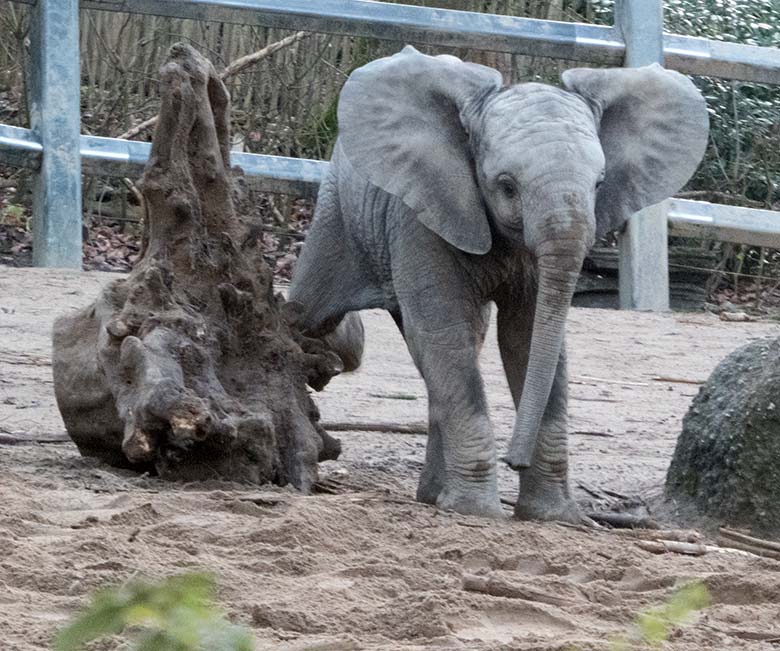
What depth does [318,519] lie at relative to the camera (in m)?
3.57

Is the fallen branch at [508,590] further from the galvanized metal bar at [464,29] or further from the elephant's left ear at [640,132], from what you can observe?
the galvanized metal bar at [464,29]

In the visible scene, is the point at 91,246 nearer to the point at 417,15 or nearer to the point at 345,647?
the point at 417,15

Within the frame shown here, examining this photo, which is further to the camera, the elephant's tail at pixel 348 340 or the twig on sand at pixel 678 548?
the elephant's tail at pixel 348 340

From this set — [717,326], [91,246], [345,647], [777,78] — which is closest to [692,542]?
[345,647]

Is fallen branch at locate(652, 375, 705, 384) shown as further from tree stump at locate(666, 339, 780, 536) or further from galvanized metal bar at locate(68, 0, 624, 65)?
tree stump at locate(666, 339, 780, 536)

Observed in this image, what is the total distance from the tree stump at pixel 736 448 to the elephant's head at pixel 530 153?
63 cm

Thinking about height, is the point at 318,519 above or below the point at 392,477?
above

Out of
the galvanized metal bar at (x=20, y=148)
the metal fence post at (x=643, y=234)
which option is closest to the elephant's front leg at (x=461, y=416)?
the galvanized metal bar at (x=20, y=148)

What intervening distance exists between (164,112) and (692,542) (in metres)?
2.01

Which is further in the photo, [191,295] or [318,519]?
[191,295]

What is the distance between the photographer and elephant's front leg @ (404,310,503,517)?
448cm

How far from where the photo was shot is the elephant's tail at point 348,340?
569cm

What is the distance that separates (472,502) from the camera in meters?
4.46

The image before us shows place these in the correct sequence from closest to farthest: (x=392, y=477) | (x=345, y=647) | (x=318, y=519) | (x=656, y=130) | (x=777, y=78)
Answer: (x=345, y=647) → (x=318, y=519) → (x=656, y=130) → (x=392, y=477) → (x=777, y=78)
